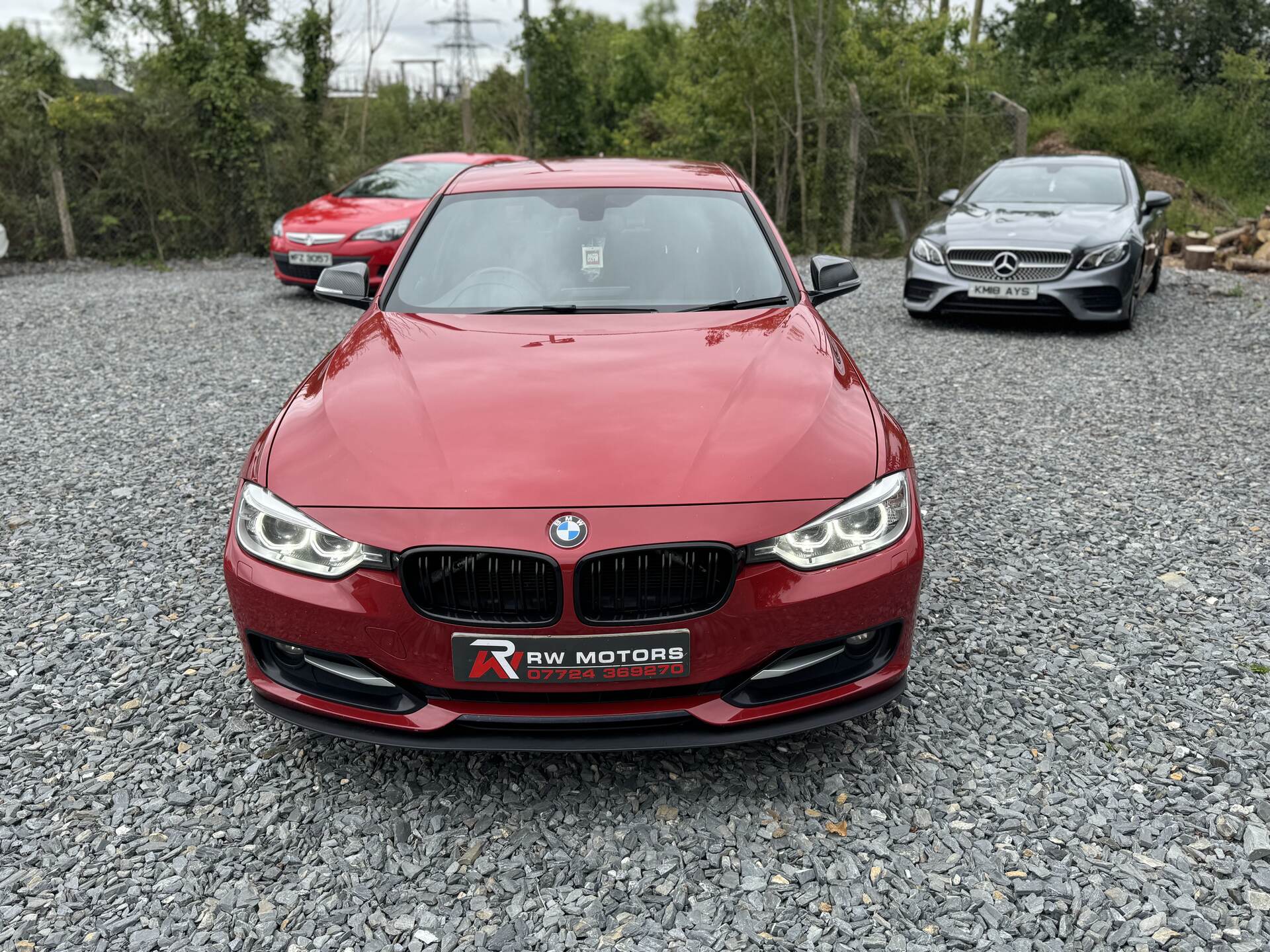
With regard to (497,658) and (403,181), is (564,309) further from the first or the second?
(403,181)

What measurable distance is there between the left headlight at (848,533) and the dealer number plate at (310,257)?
29.1 ft

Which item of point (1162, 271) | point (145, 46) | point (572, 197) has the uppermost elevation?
point (145, 46)

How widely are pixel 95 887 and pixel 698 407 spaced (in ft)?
6.15

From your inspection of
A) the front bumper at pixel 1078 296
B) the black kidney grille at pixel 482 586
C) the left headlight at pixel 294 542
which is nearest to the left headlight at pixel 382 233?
the front bumper at pixel 1078 296

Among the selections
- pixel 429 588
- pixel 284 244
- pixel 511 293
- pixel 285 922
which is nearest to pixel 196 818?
pixel 285 922

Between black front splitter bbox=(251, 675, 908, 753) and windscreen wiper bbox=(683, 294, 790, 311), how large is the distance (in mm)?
1596

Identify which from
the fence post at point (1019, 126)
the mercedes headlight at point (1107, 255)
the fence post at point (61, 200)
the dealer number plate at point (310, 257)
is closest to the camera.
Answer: the mercedes headlight at point (1107, 255)

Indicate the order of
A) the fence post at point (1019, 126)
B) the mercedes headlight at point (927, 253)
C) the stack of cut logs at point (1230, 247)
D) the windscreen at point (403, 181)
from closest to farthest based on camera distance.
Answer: the mercedes headlight at point (927, 253) → the windscreen at point (403, 181) → the stack of cut logs at point (1230, 247) → the fence post at point (1019, 126)

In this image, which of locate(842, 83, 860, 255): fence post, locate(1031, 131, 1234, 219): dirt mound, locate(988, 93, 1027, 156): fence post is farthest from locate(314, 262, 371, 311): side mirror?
locate(1031, 131, 1234, 219): dirt mound

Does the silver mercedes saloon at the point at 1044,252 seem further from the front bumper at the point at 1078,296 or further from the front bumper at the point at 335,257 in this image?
the front bumper at the point at 335,257

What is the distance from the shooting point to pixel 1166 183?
19.2 m

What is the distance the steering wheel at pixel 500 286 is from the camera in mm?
3672

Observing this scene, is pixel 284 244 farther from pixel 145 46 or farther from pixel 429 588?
pixel 429 588

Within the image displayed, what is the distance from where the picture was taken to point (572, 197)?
411 centimetres
